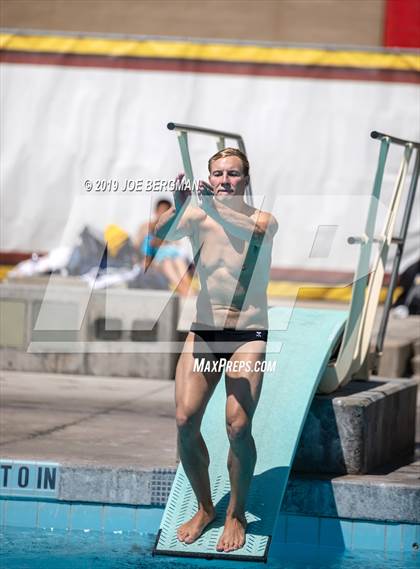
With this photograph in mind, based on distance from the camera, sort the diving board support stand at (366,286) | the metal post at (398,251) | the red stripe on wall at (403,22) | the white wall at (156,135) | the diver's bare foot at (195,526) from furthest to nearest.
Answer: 1. the red stripe on wall at (403,22)
2. the white wall at (156,135)
3. the metal post at (398,251)
4. the diving board support stand at (366,286)
5. the diver's bare foot at (195,526)

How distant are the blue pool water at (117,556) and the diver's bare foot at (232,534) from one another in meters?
0.12

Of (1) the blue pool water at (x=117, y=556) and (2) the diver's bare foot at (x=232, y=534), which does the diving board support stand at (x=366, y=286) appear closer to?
(1) the blue pool water at (x=117, y=556)

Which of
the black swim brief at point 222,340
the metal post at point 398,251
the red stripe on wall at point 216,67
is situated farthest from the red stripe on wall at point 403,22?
the black swim brief at point 222,340

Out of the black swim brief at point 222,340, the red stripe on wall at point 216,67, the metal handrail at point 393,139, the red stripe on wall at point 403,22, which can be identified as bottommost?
the black swim brief at point 222,340

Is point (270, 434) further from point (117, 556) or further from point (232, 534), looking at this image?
point (117, 556)

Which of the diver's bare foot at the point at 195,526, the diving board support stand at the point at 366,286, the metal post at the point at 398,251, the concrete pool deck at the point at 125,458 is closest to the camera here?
the diver's bare foot at the point at 195,526

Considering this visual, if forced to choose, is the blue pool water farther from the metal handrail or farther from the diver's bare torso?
the metal handrail

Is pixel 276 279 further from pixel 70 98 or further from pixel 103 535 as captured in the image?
pixel 103 535

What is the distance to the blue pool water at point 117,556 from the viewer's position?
21.2ft

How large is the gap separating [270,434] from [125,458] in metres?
0.97

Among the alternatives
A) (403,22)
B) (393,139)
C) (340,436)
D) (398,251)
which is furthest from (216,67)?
(340,436)

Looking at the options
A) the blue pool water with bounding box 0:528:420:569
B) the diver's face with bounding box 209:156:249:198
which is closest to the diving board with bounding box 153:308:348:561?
the blue pool water with bounding box 0:528:420:569

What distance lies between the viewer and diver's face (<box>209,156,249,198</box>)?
6160 mm

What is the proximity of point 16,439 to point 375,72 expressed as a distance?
298 inches
